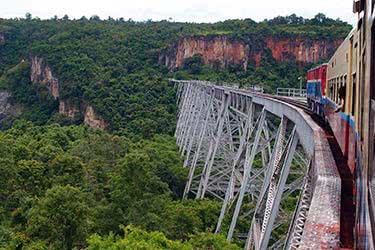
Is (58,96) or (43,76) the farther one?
(43,76)

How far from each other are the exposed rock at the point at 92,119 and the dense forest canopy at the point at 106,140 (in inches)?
50.7

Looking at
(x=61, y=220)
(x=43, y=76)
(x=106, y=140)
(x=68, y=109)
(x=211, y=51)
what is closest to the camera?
(x=61, y=220)

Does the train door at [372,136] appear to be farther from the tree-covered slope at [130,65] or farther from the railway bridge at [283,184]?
→ the tree-covered slope at [130,65]

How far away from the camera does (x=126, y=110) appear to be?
235 ft

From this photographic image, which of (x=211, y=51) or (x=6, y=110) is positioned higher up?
(x=211, y=51)

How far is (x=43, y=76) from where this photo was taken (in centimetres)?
9388

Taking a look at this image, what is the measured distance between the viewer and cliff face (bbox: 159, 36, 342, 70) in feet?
294

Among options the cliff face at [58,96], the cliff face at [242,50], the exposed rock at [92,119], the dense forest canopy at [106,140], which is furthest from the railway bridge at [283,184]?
the cliff face at [242,50]

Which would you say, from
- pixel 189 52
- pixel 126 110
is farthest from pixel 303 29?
pixel 126 110

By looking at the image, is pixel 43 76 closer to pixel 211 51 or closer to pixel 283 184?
pixel 211 51

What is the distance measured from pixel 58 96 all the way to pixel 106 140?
4218 centimetres

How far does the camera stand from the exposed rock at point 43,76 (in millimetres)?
89062

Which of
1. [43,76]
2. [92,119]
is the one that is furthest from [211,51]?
[43,76]

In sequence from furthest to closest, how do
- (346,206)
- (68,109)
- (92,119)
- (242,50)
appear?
(242,50) < (68,109) < (92,119) < (346,206)
